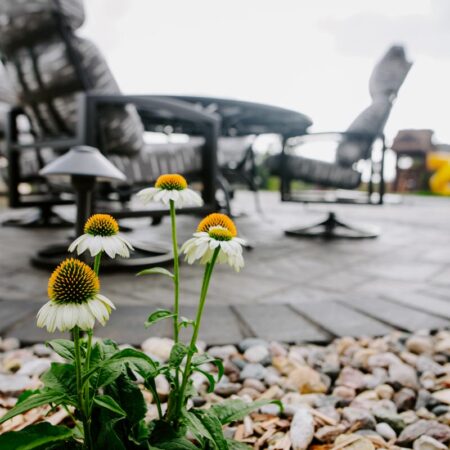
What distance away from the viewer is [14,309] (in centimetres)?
139

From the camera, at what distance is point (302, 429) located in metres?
0.78

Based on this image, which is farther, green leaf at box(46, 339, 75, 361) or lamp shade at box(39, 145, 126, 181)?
lamp shade at box(39, 145, 126, 181)

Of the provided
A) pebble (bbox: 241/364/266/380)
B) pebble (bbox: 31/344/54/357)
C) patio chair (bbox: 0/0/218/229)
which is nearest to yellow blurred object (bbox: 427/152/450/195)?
patio chair (bbox: 0/0/218/229)

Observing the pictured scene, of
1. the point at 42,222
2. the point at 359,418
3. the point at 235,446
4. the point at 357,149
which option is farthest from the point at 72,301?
the point at 42,222

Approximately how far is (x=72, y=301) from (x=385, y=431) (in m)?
0.69

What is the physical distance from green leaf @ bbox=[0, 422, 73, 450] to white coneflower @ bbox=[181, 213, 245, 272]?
0.86 feet

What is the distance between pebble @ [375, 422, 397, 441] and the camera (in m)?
0.80

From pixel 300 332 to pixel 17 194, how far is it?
2182mm

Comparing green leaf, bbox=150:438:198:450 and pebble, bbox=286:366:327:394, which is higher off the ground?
green leaf, bbox=150:438:198:450

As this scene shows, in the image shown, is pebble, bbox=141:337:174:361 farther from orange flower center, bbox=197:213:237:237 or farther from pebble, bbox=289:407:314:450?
orange flower center, bbox=197:213:237:237

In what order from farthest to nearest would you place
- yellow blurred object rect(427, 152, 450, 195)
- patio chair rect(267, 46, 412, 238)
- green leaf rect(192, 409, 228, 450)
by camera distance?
1. yellow blurred object rect(427, 152, 450, 195)
2. patio chair rect(267, 46, 412, 238)
3. green leaf rect(192, 409, 228, 450)

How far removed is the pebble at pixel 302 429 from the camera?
759 millimetres

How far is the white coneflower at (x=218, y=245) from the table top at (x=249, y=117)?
87.5 inches

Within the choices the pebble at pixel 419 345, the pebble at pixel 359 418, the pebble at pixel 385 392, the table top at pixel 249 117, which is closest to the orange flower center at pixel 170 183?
the pebble at pixel 359 418
